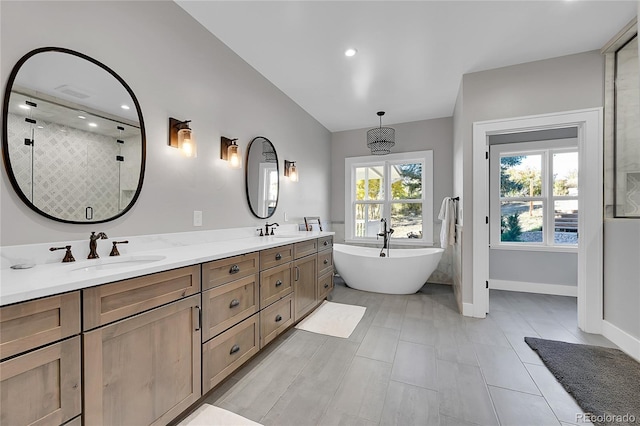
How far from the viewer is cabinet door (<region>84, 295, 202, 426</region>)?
3.43 feet

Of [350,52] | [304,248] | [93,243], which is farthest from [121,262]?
[350,52]

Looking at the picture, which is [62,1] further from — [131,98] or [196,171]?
[196,171]

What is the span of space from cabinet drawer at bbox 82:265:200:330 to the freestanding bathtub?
2699 millimetres

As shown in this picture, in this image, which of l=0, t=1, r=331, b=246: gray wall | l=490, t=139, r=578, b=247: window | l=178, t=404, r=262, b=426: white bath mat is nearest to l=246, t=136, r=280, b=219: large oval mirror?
l=0, t=1, r=331, b=246: gray wall

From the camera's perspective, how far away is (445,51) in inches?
103

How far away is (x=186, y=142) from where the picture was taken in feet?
6.60

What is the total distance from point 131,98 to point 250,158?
1.23 m

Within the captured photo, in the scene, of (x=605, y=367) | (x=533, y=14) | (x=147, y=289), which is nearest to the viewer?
(x=147, y=289)

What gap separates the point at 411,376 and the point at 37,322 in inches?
81.1

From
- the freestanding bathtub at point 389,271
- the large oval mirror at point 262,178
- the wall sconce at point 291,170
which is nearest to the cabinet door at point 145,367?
the large oval mirror at point 262,178

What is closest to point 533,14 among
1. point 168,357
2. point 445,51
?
point 445,51

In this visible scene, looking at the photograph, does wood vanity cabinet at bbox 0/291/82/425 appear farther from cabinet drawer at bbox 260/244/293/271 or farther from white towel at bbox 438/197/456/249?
white towel at bbox 438/197/456/249

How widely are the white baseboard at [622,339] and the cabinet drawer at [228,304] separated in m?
3.08

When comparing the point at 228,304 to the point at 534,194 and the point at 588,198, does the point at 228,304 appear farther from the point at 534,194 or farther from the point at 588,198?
the point at 534,194
